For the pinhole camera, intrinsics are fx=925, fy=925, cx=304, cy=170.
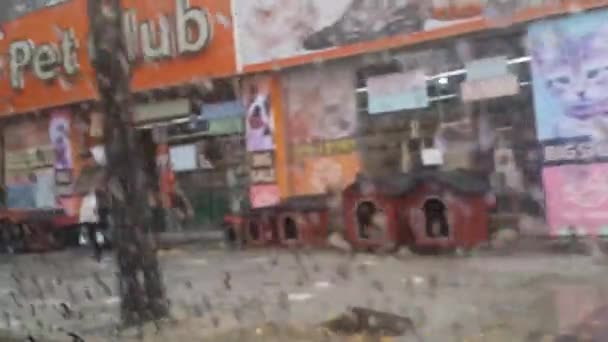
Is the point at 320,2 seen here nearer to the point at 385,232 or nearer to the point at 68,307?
the point at 385,232

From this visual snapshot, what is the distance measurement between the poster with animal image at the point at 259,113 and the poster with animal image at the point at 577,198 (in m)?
5.40

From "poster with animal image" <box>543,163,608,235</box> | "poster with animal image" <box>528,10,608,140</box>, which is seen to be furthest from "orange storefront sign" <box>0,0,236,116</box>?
Answer: "poster with animal image" <box>543,163,608,235</box>

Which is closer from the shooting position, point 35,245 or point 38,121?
point 35,245

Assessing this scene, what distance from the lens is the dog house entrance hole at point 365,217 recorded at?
12.8 metres

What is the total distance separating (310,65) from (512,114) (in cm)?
368

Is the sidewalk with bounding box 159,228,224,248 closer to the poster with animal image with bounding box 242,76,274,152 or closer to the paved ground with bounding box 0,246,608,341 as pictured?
the poster with animal image with bounding box 242,76,274,152

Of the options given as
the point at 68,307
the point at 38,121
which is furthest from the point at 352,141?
the point at 38,121

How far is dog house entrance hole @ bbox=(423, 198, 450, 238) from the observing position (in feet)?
39.3

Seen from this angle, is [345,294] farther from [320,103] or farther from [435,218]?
[320,103]

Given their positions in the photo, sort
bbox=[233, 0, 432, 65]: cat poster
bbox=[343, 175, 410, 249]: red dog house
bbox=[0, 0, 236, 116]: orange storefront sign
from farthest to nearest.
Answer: bbox=[0, 0, 236, 116]: orange storefront sign → bbox=[233, 0, 432, 65]: cat poster → bbox=[343, 175, 410, 249]: red dog house

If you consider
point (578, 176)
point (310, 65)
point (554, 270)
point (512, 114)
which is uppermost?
point (310, 65)

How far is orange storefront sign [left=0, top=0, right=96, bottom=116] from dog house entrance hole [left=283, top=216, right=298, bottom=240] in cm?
667

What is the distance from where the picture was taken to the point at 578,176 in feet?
39.4

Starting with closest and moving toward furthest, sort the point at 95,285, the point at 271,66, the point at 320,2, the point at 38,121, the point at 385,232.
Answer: the point at 95,285 < the point at 385,232 < the point at 320,2 < the point at 271,66 < the point at 38,121
